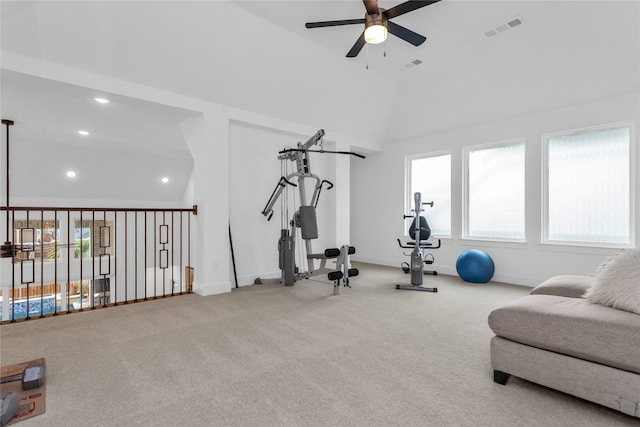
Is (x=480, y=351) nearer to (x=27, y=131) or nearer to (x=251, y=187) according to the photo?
(x=251, y=187)

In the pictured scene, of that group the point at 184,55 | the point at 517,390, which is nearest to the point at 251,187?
the point at 184,55

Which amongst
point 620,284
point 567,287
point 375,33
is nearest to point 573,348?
point 620,284

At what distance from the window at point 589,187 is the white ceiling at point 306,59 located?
614mm

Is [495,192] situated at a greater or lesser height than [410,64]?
lesser

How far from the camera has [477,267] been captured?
496cm

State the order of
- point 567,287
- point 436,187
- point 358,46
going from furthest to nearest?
point 436,187 < point 358,46 < point 567,287

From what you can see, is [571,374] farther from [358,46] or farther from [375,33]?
[358,46]

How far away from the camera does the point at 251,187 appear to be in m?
5.21

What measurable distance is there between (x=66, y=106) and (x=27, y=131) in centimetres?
192

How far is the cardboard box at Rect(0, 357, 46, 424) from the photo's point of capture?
67.9 inches

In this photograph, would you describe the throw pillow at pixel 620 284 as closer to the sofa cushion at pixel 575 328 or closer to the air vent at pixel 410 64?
the sofa cushion at pixel 575 328

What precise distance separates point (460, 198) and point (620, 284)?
410 cm

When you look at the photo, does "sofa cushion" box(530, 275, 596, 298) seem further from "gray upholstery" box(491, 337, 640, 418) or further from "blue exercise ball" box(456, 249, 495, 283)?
"blue exercise ball" box(456, 249, 495, 283)

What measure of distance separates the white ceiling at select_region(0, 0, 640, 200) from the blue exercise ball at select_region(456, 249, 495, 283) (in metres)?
2.39
